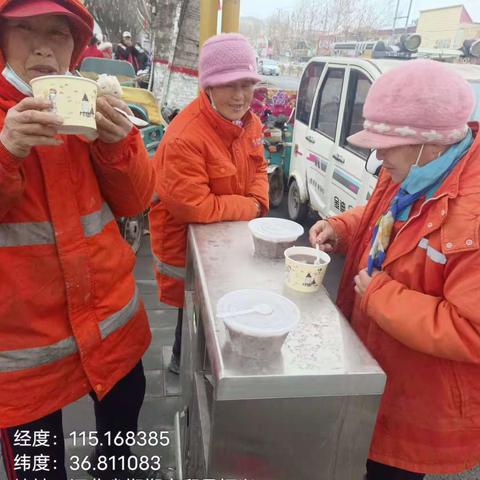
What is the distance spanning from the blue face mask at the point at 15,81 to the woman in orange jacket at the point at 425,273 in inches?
38.0

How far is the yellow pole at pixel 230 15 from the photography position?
11.5 ft

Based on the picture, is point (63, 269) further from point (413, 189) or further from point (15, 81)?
point (413, 189)

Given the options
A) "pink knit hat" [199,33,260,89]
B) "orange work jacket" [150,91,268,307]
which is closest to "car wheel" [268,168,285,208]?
"orange work jacket" [150,91,268,307]

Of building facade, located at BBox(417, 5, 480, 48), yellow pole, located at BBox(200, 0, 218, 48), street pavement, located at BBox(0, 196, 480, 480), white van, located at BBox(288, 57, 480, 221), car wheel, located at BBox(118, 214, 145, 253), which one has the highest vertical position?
building facade, located at BBox(417, 5, 480, 48)

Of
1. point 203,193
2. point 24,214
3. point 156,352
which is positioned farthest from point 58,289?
point 156,352

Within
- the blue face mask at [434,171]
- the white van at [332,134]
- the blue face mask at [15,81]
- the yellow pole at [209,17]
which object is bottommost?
the white van at [332,134]

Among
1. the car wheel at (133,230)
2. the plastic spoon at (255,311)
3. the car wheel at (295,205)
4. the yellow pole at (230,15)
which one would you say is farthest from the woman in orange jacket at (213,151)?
the car wheel at (295,205)

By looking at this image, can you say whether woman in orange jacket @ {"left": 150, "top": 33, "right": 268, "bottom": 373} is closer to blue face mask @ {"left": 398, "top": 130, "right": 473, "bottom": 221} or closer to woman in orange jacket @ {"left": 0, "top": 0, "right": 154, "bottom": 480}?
woman in orange jacket @ {"left": 0, "top": 0, "right": 154, "bottom": 480}

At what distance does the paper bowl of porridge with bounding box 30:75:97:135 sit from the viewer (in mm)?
1120

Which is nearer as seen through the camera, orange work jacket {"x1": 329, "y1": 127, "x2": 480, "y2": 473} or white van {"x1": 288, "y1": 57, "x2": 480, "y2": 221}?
orange work jacket {"x1": 329, "y1": 127, "x2": 480, "y2": 473}

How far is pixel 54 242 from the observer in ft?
4.54

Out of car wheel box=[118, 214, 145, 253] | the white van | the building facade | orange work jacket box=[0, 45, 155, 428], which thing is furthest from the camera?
the building facade

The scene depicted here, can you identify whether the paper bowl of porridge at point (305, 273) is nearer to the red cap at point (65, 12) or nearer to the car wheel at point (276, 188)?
the red cap at point (65, 12)

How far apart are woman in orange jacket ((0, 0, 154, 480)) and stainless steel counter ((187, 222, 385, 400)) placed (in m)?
0.36
